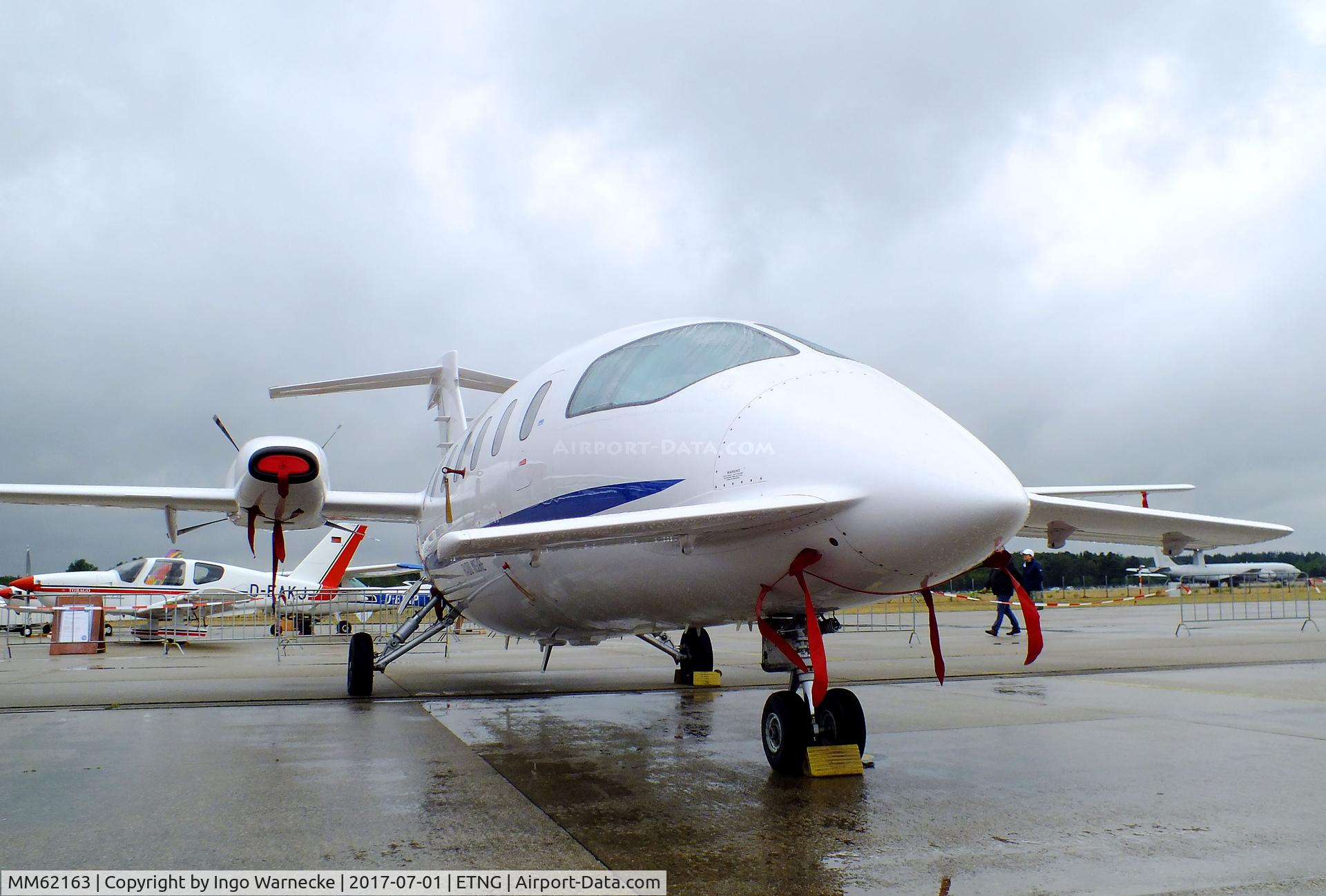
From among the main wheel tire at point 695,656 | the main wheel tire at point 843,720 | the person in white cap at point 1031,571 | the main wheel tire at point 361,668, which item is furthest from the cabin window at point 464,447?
the person in white cap at point 1031,571

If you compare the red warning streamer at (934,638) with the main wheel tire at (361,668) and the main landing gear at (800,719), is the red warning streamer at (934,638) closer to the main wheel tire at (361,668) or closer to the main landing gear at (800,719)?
the main landing gear at (800,719)

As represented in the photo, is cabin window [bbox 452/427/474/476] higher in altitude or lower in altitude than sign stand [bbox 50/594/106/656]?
higher

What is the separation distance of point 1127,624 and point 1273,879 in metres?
20.9

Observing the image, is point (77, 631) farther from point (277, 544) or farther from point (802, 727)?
point (802, 727)

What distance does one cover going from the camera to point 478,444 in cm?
708

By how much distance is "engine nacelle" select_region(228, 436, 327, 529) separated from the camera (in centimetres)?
871

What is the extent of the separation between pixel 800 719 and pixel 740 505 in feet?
6.47

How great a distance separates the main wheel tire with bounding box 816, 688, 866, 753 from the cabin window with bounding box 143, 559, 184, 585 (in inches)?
934

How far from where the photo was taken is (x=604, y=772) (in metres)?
5.41

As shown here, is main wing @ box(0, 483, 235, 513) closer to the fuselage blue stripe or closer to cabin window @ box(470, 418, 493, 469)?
cabin window @ box(470, 418, 493, 469)

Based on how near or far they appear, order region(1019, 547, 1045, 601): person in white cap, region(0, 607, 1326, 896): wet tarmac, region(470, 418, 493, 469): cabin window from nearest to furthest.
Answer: region(0, 607, 1326, 896): wet tarmac
region(470, 418, 493, 469): cabin window
region(1019, 547, 1045, 601): person in white cap

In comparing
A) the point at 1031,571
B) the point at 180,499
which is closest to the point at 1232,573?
the point at 1031,571

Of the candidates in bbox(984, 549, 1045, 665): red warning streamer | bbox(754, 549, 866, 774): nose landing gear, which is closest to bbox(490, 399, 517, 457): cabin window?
bbox(754, 549, 866, 774): nose landing gear

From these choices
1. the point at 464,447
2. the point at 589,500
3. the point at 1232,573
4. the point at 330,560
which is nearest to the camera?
the point at 589,500
